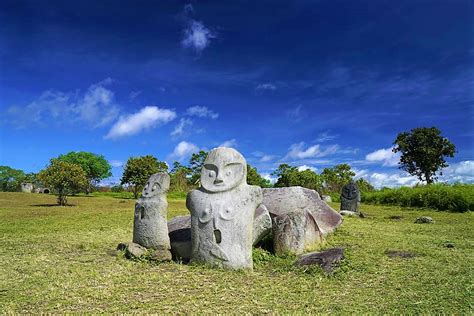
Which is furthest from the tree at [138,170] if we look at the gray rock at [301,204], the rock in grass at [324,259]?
the rock in grass at [324,259]

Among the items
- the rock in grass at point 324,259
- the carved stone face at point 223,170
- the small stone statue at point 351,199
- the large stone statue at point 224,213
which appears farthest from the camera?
the small stone statue at point 351,199

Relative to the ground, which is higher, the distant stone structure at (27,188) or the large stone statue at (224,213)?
the distant stone structure at (27,188)

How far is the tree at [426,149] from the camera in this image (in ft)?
147

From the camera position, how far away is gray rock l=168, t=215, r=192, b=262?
9.13 metres

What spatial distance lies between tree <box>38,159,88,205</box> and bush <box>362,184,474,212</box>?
874 inches

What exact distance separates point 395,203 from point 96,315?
28.4 metres

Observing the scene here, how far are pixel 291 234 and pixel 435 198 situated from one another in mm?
20280

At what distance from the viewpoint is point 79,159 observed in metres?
64.5

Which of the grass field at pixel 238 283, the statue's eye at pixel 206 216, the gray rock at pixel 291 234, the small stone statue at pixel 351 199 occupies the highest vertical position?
the small stone statue at pixel 351 199

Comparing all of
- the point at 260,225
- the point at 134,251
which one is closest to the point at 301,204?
the point at 260,225

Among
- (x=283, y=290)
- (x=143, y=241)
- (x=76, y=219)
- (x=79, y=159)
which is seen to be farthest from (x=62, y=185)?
(x=79, y=159)

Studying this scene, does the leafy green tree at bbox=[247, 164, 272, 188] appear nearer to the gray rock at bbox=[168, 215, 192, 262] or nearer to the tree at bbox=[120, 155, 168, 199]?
the tree at bbox=[120, 155, 168, 199]

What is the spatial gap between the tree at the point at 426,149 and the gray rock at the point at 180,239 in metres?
39.7

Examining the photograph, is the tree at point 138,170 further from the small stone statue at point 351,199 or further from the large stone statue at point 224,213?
the large stone statue at point 224,213
